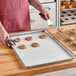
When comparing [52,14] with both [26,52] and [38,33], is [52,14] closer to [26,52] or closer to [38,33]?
[38,33]

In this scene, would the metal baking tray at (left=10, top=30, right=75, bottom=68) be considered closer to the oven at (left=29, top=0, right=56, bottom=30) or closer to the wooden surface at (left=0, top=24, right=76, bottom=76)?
the wooden surface at (left=0, top=24, right=76, bottom=76)

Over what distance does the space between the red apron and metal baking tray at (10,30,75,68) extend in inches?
12.7

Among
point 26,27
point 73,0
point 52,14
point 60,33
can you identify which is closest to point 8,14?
point 26,27

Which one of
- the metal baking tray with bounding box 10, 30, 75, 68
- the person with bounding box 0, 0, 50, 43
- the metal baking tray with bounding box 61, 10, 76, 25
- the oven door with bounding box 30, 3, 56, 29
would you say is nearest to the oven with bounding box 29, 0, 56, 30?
the oven door with bounding box 30, 3, 56, 29

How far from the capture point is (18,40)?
1621 millimetres

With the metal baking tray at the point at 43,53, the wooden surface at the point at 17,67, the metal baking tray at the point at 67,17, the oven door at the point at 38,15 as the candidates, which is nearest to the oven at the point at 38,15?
the oven door at the point at 38,15

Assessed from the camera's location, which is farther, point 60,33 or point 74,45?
point 60,33

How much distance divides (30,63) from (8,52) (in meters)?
0.21

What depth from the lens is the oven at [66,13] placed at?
3082 millimetres

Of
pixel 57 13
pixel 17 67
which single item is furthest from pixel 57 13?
pixel 17 67

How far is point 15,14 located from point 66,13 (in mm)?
1464

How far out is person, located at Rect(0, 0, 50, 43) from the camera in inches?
75.8

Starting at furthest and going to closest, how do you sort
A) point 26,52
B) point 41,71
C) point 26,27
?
point 26,27 → point 26,52 → point 41,71

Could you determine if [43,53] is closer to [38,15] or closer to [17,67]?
[17,67]
